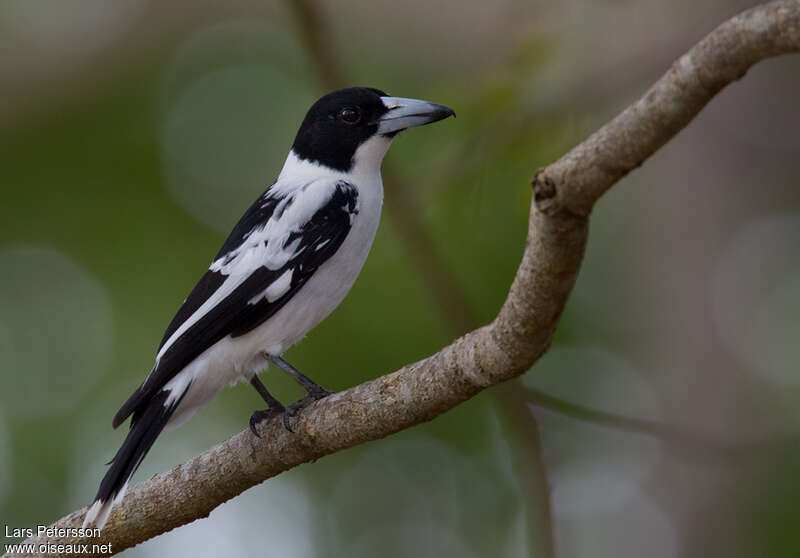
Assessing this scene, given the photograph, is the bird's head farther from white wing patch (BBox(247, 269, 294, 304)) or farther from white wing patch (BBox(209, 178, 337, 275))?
white wing patch (BBox(247, 269, 294, 304))

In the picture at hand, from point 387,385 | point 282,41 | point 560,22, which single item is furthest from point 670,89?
point 282,41

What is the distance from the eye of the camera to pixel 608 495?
20.9ft

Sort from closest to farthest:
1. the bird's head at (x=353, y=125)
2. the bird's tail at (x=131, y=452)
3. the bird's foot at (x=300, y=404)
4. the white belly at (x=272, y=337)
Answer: the bird's tail at (x=131, y=452) < the bird's foot at (x=300, y=404) < the white belly at (x=272, y=337) < the bird's head at (x=353, y=125)

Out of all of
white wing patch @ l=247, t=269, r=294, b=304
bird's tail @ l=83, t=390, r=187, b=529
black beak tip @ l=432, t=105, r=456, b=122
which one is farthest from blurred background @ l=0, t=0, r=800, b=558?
bird's tail @ l=83, t=390, r=187, b=529

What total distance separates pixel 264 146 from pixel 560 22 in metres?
3.86

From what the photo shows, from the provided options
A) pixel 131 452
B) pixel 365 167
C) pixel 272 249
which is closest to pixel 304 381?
pixel 272 249

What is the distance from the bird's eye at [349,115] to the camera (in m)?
4.04

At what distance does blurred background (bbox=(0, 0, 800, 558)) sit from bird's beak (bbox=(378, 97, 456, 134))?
3.4 inches

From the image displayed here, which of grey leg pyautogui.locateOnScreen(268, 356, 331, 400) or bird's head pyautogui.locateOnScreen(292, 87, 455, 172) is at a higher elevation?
bird's head pyautogui.locateOnScreen(292, 87, 455, 172)

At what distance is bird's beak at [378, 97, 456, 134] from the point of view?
12.1 ft

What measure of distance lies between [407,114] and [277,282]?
85 centimetres

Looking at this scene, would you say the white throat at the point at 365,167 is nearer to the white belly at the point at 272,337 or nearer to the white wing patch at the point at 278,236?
the white wing patch at the point at 278,236

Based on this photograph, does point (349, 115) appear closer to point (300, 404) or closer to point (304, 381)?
point (304, 381)

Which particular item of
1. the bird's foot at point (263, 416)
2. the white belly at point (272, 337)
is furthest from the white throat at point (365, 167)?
the bird's foot at point (263, 416)
